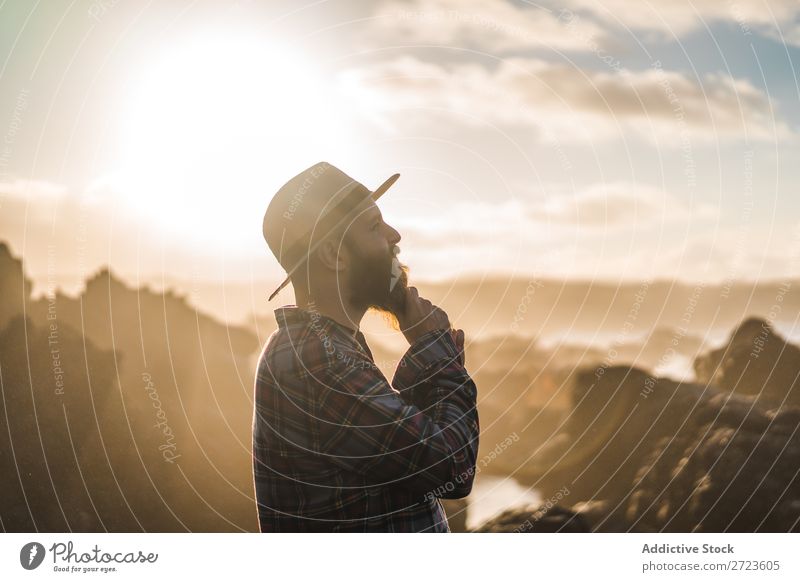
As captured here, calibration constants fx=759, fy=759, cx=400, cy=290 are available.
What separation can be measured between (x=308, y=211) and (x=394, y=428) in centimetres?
116

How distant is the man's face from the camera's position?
12.2 ft

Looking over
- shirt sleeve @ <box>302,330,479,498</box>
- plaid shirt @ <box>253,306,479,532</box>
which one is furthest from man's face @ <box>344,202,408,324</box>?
shirt sleeve @ <box>302,330,479,498</box>

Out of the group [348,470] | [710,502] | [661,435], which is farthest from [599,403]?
[348,470]

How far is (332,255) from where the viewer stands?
368 centimetres

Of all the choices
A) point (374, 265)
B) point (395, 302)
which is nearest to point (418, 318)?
point (395, 302)

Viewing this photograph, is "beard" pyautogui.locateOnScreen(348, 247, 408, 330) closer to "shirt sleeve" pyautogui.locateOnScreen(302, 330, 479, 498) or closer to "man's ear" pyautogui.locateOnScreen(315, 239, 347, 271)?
"man's ear" pyautogui.locateOnScreen(315, 239, 347, 271)

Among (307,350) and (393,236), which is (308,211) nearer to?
(393,236)

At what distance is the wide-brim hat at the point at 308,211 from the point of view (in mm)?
3682

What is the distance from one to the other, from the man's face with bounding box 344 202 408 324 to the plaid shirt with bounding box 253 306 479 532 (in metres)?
0.25

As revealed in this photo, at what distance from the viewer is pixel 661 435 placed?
26.2ft

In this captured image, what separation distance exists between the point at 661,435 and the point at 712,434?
1.64ft
